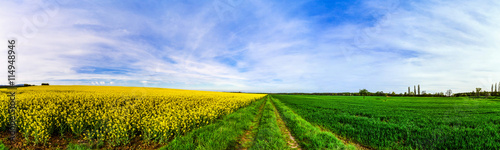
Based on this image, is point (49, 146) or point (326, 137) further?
point (326, 137)

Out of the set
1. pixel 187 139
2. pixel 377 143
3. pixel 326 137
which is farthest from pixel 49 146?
pixel 377 143

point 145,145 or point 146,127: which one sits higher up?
point 146,127

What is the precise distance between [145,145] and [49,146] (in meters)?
3.12

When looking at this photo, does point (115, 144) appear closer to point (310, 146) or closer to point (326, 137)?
point (310, 146)

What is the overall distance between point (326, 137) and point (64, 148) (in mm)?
9923

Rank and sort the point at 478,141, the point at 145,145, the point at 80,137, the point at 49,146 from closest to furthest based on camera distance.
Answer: the point at 49,146 < the point at 145,145 < the point at 80,137 < the point at 478,141

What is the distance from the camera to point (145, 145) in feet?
21.7

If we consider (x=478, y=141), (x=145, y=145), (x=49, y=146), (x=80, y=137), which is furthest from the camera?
(x=478, y=141)

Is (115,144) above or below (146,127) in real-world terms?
below

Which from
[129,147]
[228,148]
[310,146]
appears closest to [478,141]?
[310,146]

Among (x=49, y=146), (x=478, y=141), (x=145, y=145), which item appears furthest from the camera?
(x=478, y=141)

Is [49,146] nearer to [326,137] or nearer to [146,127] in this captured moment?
[146,127]

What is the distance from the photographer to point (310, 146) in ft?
22.1

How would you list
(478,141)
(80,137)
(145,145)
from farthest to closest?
(478,141) → (80,137) → (145,145)
